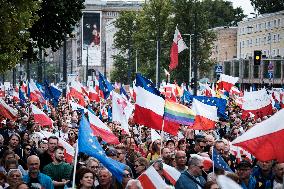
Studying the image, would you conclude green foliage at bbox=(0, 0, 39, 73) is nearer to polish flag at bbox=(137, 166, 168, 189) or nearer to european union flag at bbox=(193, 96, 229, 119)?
european union flag at bbox=(193, 96, 229, 119)

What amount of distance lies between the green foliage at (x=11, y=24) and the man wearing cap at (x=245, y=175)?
939 cm

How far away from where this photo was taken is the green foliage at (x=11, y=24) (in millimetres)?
19375

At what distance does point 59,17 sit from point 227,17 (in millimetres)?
102264

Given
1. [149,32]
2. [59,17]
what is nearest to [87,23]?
[149,32]

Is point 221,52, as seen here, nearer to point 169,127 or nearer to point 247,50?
point 247,50

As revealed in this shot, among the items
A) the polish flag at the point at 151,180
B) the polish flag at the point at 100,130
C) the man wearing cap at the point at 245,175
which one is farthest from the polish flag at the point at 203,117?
the polish flag at the point at 151,180

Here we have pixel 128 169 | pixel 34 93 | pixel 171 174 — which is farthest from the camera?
pixel 34 93

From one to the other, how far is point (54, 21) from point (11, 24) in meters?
6.60

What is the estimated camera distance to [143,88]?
15422 millimetres

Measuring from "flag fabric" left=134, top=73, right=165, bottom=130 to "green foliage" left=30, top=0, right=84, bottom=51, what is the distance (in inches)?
435

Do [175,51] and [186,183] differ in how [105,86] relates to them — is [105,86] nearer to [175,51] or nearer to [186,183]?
[175,51]

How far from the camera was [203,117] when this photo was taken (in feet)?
60.2

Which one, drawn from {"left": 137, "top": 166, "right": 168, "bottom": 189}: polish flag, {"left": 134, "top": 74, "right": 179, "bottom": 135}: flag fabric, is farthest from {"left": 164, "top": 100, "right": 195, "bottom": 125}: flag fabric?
{"left": 137, "top": 166, "right": 168, "bottom": 189}: polish flag

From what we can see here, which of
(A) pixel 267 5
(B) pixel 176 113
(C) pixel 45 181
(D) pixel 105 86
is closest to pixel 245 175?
(C) pixel 45 181
